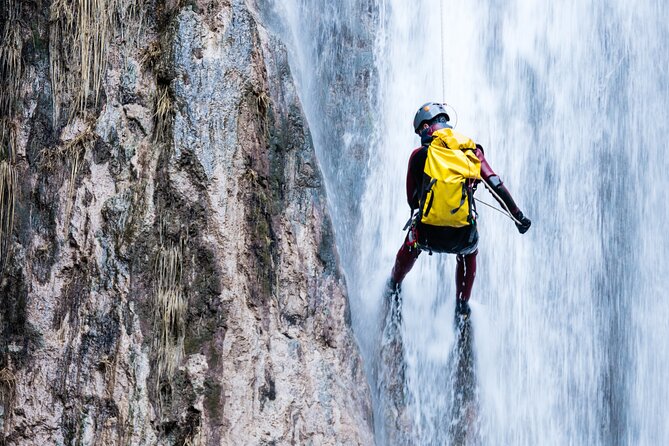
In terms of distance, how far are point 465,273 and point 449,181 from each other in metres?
1.27

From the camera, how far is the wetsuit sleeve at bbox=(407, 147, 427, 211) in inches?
225

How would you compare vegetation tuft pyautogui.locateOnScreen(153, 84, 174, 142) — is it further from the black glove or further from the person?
the black glove

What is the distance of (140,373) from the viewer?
18.2 ft

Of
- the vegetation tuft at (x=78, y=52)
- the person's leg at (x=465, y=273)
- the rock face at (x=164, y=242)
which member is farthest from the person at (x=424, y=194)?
the vegetation tuft at (x=78, y=52)

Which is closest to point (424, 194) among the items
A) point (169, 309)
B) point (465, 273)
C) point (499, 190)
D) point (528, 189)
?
point (499, 190)

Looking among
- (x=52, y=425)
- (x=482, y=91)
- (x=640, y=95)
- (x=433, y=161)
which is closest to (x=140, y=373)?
(x=52, y=425)

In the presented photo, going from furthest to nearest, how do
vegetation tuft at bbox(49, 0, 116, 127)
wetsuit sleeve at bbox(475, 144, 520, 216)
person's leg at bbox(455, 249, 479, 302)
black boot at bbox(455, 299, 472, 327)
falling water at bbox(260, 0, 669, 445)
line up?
falling water at bbox(260, 0, 669, 445), black boot at bbox(455, 299, 472, 327), person's leg at bbox(455, 249, 479, 302), vegetation tuft at bbox(49, 0, 116, 127), wetsuit sleeve at bbox(475, 144, 520, 216)

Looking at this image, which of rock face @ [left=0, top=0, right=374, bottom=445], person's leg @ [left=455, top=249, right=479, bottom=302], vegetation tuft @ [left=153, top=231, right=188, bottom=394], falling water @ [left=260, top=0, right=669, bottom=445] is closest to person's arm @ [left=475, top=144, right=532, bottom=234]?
person's leg @ [left=455, top=249, right=479, bottom=302]

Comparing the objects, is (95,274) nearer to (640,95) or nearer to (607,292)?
(607,292)

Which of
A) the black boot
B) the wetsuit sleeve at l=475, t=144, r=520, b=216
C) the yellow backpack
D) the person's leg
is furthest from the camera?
the black boot

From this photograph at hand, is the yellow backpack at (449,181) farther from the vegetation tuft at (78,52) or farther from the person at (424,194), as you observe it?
the vegetation tuft at (78,52)

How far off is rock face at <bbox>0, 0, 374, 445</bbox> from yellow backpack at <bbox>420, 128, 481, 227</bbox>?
1.09 m

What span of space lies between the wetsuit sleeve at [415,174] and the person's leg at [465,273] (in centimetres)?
71

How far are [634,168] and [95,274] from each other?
5937 mm
